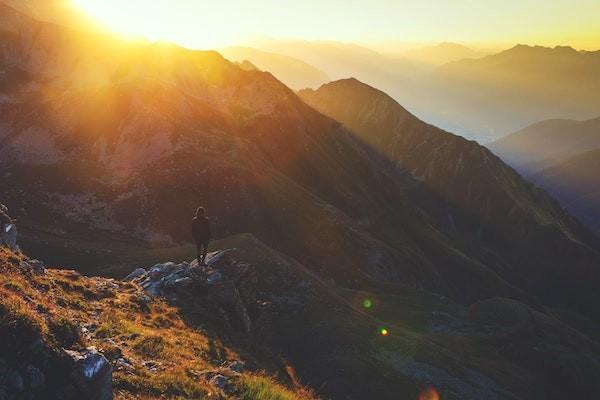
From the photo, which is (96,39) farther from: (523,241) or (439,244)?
(523,241)

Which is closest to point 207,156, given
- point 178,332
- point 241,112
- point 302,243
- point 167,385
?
point 302,243

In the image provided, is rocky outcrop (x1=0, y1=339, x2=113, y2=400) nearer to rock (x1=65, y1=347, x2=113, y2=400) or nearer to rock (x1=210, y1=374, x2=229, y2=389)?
rock (x1=65, y1=347, x2=113, y2=400)

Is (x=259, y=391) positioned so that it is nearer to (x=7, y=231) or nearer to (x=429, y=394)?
(x=429, y=394)

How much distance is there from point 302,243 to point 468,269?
62.5 m

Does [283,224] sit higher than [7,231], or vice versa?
[7,231]

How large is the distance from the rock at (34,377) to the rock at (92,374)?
0.82 m

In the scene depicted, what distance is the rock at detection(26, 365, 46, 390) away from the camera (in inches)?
496

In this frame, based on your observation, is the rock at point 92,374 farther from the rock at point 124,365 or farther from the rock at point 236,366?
the rock at point 236,366

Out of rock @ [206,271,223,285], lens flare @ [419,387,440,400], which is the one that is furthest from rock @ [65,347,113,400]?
lens flare @ [419,387,440,400]

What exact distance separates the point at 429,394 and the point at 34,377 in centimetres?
2451

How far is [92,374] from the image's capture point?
13656 mm

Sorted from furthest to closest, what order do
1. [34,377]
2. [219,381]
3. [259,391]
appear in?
[219,381], [259,391], [34,377]

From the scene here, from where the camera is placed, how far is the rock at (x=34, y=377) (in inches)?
496

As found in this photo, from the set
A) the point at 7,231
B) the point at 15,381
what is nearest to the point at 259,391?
the point at 15,381
